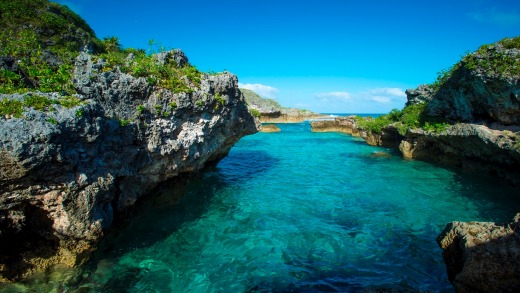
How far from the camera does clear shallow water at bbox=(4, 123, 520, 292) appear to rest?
27.1ft

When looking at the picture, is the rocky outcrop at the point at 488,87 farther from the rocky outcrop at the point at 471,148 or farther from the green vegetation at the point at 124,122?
the green vegetation at the point at 124,122

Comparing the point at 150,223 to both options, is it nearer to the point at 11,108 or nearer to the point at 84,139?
the point at 84,139


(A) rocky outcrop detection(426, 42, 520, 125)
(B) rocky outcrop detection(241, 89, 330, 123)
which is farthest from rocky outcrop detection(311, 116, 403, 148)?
(B) rocky outcrop detection(241, 89, 330, 123)

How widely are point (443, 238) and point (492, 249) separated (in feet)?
7.28

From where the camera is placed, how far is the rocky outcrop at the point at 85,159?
6766 millimetres

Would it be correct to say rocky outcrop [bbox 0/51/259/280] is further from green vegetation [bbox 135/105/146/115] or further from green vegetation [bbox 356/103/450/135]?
green vegetation [bbox 356/103/450/135]

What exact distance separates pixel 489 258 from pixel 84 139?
1119 cm

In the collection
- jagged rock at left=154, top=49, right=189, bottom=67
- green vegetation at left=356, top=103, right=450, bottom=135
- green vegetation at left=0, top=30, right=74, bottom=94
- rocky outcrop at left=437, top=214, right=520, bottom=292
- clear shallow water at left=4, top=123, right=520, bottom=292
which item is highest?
jagged rock at left=154, top=49, right=189, bottom=67

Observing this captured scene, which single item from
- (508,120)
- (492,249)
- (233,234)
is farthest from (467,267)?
(508,120)

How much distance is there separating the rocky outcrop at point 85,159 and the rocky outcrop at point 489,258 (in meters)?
10.2

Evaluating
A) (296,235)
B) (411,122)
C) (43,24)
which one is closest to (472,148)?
(411,122)

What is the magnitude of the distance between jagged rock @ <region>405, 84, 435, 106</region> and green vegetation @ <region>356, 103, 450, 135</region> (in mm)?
1263

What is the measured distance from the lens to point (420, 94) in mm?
32406

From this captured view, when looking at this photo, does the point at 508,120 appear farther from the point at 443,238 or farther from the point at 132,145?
the point at 132,145
